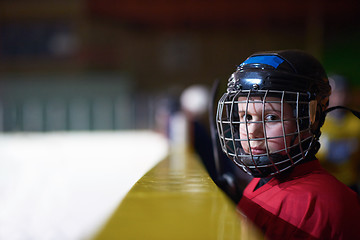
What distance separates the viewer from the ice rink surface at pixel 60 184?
4.37ft

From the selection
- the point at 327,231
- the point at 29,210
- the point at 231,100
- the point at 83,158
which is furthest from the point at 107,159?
the point at 327,231

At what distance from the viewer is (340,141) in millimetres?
3566

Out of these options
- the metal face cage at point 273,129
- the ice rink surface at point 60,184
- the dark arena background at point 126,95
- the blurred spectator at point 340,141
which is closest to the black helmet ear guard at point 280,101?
the metal face cage at point 273,129

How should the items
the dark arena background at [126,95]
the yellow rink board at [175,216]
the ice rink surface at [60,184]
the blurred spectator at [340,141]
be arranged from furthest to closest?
the blurred spectator at [340,141], the ice rink surface at [60,184], the dark arena background at [126,95], the yellow rink board at [175,216]

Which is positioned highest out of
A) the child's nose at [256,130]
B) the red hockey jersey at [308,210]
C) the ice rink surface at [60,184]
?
the child's nose at [256,130]

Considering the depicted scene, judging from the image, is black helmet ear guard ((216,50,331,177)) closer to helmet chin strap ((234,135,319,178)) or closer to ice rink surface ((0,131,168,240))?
helmet chin strap ((234,135,319,178))

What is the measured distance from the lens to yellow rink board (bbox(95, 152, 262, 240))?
538 millimetres

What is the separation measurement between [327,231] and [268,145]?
0.23 m

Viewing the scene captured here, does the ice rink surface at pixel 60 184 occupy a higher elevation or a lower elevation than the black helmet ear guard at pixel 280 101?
lower

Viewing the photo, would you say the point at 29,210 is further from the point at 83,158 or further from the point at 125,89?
the point at 125,89

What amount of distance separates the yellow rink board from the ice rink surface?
455 millimetres

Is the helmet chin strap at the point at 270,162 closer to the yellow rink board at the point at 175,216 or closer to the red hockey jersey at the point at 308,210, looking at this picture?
the red hockey jersey at the point at 308,210

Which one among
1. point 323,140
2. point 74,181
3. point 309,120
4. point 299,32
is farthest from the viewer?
point 299,32

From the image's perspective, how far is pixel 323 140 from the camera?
3.50 metres
